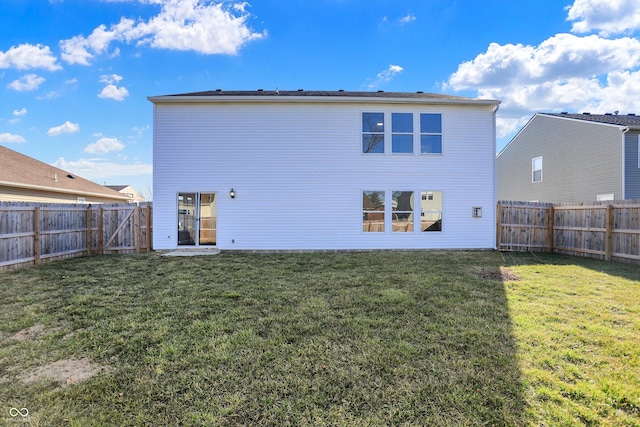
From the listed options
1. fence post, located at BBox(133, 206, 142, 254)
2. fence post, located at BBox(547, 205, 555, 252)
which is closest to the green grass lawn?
fence post, located at BBox(133, 206, 142, 254)

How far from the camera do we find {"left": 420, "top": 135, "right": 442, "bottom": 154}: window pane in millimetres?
10055

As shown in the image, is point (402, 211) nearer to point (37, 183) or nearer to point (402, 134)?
point (402, 134)

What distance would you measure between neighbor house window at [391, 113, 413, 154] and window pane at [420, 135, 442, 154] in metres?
0.41

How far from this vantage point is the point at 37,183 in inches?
508

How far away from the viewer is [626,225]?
26.1 ft

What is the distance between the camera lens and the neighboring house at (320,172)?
9797 millimetres

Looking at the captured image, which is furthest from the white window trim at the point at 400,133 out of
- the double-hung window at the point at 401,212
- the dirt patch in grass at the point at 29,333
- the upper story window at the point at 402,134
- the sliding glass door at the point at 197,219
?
the dirt patch in grass at the point at 29,333

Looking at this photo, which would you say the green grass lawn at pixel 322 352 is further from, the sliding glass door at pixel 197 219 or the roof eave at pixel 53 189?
the roof eave at pixel 53 189

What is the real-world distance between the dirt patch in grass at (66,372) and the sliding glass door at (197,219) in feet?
23.9

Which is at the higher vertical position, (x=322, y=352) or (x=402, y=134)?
(x=402, y=134)

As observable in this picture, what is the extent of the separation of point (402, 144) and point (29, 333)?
32.0ft

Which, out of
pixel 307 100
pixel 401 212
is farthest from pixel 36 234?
pixel 401 212

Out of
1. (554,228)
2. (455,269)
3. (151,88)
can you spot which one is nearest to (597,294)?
(455,269)

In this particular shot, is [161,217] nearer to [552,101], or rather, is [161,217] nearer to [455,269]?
[455,269]
